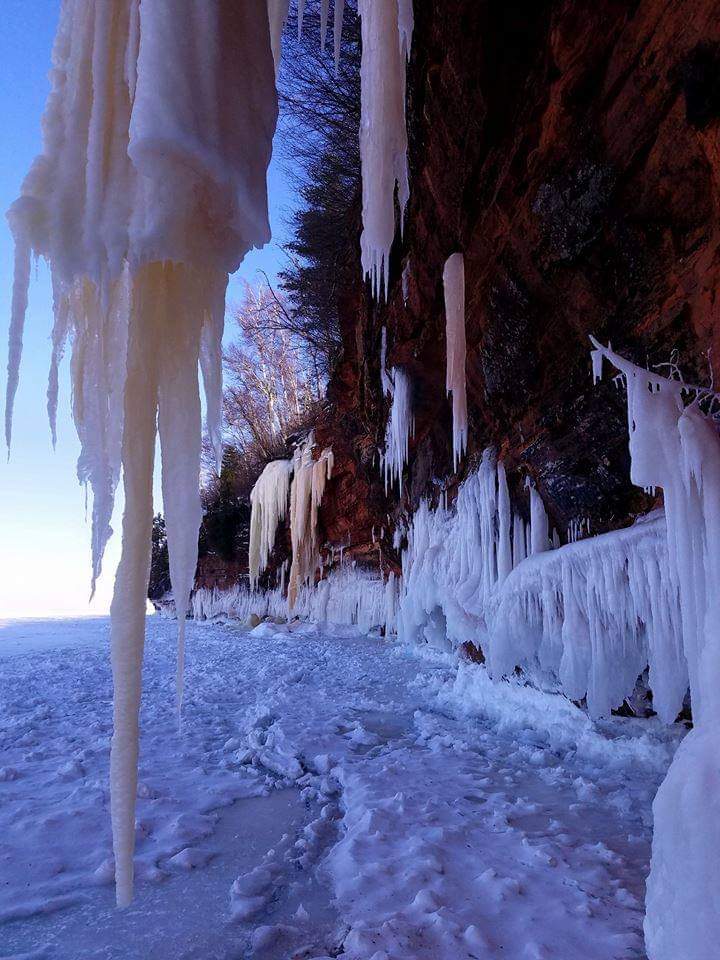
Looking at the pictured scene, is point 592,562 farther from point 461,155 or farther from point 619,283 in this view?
point 461,155

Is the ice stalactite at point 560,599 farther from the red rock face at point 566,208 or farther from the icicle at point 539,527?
the red rock face at point 566,208

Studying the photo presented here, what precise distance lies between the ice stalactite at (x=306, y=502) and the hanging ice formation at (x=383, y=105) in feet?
27.4

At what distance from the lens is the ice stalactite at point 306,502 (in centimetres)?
1156

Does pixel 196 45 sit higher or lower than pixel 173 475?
higher

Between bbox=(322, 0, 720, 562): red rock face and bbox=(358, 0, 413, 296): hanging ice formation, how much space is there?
458mm

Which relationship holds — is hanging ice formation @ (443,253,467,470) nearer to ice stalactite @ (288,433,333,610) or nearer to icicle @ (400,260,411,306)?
icicle @ (400,260,411,306)

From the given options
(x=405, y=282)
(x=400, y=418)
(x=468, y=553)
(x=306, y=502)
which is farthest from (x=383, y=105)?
(x=306, y=502)

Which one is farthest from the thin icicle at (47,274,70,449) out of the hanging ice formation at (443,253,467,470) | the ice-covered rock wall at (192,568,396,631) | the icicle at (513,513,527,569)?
the ice-covered rock wall at (192,568,396,631)

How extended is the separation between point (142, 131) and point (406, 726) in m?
4.73

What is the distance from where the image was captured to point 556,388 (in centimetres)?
400

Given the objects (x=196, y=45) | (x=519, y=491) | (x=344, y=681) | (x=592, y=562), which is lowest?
(x=344, y=681)

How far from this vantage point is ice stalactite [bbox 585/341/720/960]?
4.23ft

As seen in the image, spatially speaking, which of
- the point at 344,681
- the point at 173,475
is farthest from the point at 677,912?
the point at 344,681

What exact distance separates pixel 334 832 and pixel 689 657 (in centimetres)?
187
